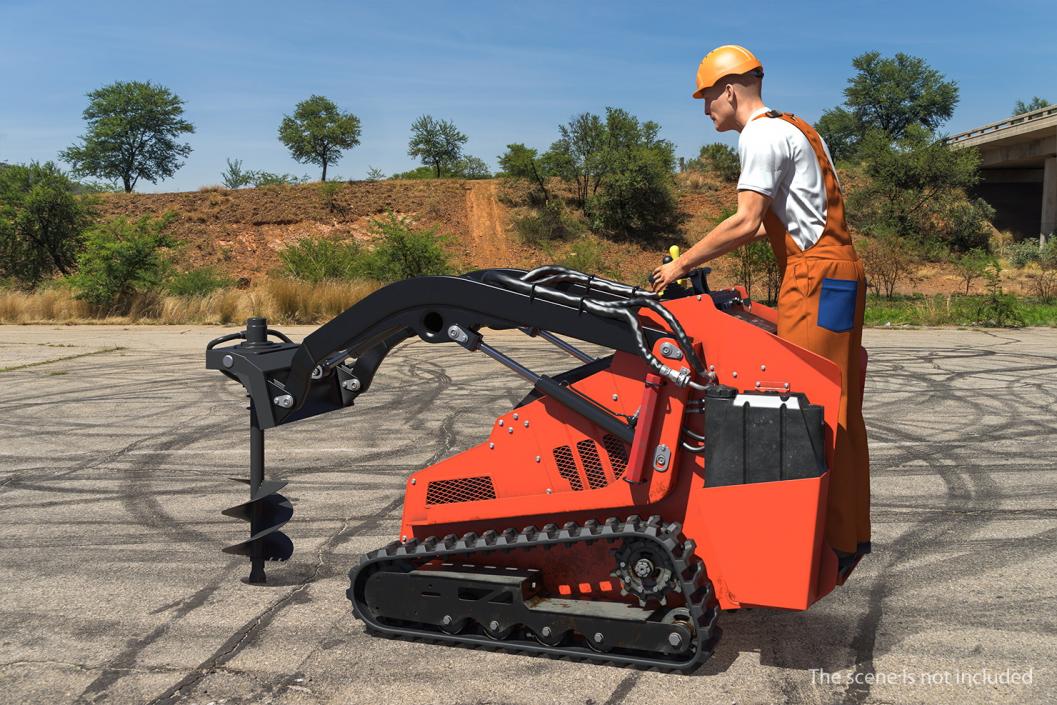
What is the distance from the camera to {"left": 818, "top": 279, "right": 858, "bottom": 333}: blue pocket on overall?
370cm

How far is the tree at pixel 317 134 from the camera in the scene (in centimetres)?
5894

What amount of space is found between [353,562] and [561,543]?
5.92 ft

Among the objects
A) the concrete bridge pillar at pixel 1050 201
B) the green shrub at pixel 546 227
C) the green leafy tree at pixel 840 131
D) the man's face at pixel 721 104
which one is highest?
the green leafy tree at pixel 840 131

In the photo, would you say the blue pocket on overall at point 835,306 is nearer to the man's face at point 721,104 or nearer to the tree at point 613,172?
the man's face at point 721,104

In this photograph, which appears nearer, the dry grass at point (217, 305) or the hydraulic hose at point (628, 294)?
the hydraulic hose at point (628, 294)

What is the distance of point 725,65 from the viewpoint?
3.86 m

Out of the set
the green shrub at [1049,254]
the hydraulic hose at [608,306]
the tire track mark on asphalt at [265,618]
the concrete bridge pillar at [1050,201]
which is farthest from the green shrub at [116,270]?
the concrete bridge pillar at [1050,201]

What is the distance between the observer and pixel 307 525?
5793 millimetres

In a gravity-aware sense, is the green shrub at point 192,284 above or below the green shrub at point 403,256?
below

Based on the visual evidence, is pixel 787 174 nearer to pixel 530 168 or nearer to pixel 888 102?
pixel 530 168

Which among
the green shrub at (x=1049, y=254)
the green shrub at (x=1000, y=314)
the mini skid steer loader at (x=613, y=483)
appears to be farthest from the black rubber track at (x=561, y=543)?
the green shrub at (x=1049, y=254)

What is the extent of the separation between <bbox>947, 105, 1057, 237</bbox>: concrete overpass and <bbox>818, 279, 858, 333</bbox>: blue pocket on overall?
49.4 meters

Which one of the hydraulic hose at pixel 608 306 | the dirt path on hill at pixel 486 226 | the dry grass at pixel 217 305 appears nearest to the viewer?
the hydraulic hose at pixel 608 306

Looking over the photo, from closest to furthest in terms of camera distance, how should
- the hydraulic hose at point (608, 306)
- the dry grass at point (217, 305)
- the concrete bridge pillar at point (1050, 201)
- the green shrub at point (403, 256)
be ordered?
the hydraulic hose at point (608, 306)
the dry grass at point (217, 305)
the green shrub at point (403, 256)
the concrete bridge pillar at point (1050, 201)
